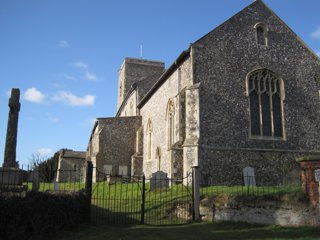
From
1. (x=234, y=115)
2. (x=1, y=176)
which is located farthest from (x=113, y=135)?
(x=1, y=176)

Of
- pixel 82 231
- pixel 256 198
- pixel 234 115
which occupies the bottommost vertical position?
pixel 82 231

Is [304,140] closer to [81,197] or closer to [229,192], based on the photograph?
[229,192]

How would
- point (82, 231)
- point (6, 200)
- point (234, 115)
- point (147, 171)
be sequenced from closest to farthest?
point (6, 200) → point (82, 231) → point (234, 115) → point (147, 171)

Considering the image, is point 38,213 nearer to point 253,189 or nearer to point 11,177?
point 11,177

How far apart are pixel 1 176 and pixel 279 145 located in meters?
14.2

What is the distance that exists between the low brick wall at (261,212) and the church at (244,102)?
5.57 m

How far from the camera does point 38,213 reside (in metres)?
9.17

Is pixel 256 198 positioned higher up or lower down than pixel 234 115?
lower down

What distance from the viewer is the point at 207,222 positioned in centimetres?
1141

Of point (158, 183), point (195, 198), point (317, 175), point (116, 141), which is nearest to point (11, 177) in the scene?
point (195, 198)

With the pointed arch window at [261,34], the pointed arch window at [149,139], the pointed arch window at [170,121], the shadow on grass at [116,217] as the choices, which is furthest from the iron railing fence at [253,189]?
the pointed arch window at [149,139]

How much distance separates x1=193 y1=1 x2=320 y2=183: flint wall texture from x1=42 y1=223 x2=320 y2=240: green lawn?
7.07 m

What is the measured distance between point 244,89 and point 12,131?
1244 cm

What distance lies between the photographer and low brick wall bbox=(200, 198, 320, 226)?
1026 centimetres
